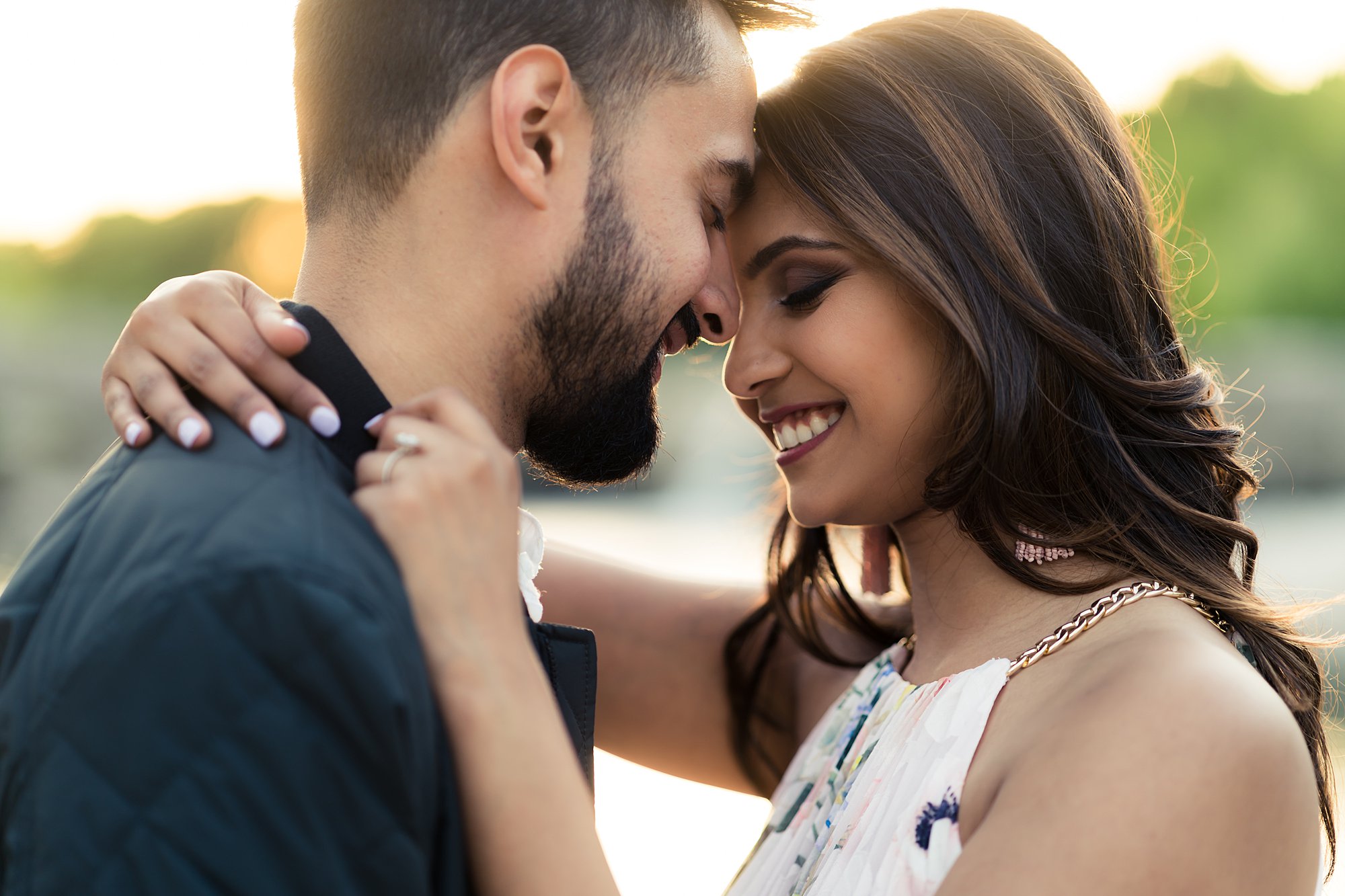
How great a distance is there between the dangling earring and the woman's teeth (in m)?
0.48

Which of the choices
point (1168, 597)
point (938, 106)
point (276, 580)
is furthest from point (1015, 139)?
point (276, 580)

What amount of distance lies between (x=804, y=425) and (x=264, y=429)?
1368 mm

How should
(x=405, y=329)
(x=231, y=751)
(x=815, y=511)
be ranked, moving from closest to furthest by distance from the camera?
(x=231, y=751)
(x=405, y=329)
(x=815, y=511)

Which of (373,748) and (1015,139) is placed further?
(1015,139)

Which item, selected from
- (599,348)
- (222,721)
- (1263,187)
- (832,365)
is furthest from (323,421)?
(1263,187)

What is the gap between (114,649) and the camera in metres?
1.33

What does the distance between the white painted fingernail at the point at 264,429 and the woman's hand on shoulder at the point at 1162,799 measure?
49.0 inches

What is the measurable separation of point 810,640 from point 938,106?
140 centimetres

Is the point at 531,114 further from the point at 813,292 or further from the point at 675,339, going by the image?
the point at 813,292

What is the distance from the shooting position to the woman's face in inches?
95.3

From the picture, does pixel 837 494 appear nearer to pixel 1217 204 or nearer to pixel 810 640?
pixel 810 640

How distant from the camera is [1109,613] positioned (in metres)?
2.16

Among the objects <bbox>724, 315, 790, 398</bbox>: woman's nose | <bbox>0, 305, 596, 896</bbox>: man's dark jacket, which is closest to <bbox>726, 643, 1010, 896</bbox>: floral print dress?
<bbox>724, 315, 790, 398</bbox>: woman's nose

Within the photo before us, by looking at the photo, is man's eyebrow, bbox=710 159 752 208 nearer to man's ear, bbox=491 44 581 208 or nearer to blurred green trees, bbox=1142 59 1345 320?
man's ear, bbox=491 44 581 208
